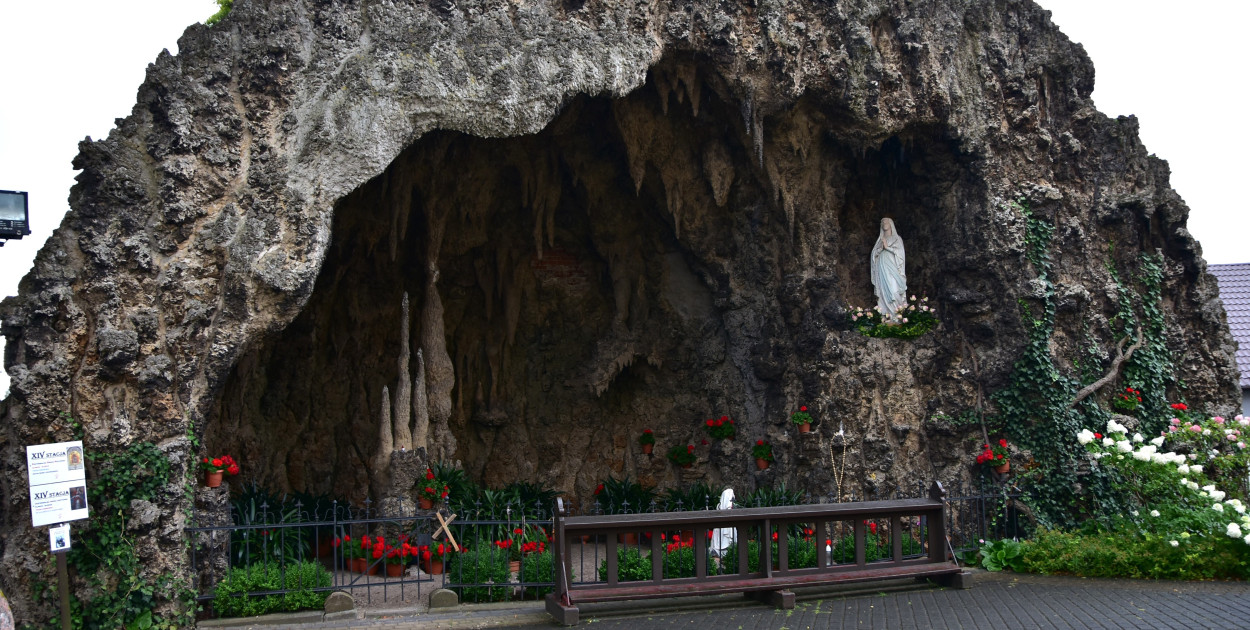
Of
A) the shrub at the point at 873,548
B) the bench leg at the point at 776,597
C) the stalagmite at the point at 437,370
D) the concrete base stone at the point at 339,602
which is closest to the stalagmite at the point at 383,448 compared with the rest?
the stalagmite at the point at 437,370

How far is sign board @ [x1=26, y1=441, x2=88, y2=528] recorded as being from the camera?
6.92 meters

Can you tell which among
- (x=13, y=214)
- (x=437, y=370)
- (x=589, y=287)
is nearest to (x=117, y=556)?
(x=13, y=214)

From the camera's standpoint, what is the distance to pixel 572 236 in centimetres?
1433

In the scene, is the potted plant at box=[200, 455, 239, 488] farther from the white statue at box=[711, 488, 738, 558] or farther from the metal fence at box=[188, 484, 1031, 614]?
the white statue at box=[711, 488, 738, 558]

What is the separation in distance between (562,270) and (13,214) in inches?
292

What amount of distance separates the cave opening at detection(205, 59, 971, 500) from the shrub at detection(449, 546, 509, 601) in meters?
3.06

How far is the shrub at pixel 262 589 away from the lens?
8422mm

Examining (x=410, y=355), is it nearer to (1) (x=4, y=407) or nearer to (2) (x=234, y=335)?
(2) (x=234, y=335)

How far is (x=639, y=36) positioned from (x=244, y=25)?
4317mm

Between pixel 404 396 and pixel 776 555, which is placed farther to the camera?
pixel 404 396

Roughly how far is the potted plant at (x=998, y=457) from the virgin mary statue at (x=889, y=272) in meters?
2.23

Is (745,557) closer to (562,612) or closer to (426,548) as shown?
(562,612)

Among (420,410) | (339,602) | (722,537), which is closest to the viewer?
(339,602)

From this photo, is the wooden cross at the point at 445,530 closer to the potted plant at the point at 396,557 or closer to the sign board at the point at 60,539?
the potted plant at the point at 396,557
